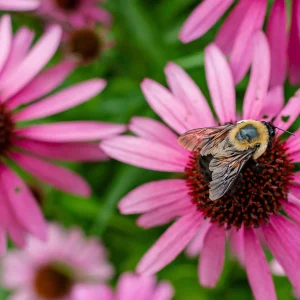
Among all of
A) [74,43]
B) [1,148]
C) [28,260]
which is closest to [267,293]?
[1,148]

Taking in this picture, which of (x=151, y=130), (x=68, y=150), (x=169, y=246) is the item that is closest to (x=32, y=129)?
(x=68, y=150)

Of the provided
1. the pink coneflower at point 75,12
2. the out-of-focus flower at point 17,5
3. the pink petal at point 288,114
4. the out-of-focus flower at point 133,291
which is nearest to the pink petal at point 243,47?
the pink petal at point 288,114

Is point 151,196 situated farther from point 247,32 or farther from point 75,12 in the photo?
point 75,12

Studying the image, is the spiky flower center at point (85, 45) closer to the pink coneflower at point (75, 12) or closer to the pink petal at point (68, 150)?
the pink coneflower at point (75, 12)

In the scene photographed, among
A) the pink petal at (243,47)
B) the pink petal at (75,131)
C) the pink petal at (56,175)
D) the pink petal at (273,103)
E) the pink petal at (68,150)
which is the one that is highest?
the pink petal at (243,47)

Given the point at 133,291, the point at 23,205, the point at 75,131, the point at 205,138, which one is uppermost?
the point at 205,138

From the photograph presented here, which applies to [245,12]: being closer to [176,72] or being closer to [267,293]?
[176,72]
